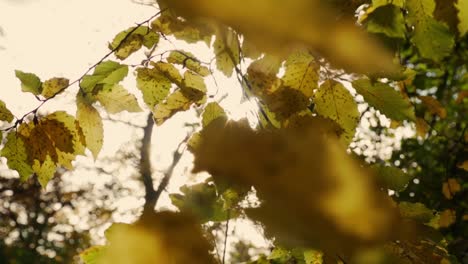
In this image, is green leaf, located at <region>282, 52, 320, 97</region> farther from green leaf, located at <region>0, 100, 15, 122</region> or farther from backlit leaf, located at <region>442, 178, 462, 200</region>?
backlit leaf, located at <region>442, 178, 462, 200</region>

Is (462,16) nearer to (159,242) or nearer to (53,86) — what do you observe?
(159,242)

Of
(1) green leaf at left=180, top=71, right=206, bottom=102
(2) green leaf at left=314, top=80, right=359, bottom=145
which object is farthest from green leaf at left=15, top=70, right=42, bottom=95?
(2) green leaf at left=314, top=80, right=359, bottom=145

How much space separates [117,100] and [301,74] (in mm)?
494

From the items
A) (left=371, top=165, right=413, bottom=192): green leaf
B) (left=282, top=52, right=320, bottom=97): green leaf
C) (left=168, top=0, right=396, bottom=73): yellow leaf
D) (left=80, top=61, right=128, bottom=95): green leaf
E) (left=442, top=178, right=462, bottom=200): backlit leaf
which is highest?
(left=168, top=0, right=396, bottom=73): yellow leaf

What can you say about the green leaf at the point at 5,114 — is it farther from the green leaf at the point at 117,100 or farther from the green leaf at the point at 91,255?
the green leaf at the point at 91,255

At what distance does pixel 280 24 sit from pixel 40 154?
769 millimetres

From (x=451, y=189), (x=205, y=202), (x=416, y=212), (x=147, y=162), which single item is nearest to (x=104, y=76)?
(x=205, y=202)

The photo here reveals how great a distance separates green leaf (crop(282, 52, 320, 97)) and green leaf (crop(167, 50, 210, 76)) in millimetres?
320

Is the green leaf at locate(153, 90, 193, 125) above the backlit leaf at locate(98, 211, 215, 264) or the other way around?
above

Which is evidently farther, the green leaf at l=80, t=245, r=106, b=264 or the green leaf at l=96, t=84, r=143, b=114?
the green leaf at l=96, t=84, r=143, b=114

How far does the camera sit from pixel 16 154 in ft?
3.11

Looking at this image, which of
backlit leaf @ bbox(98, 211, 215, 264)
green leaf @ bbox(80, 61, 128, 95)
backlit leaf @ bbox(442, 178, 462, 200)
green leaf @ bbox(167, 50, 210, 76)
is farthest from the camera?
backlit leaf @ bbox(442, 178, 462, 200)

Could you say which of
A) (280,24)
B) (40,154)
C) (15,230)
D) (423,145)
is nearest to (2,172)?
(15,230)

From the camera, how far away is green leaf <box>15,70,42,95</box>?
3.24 feet
